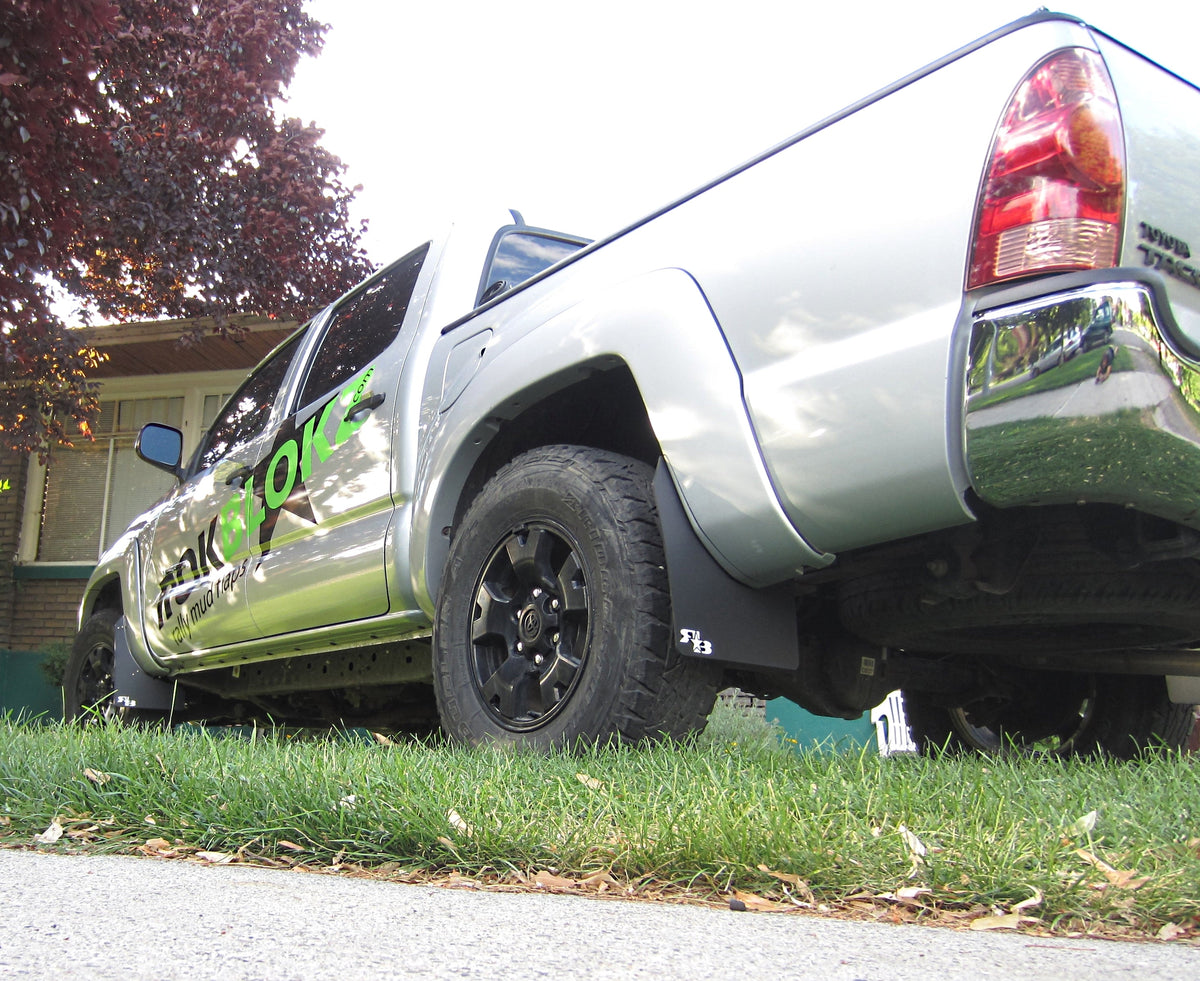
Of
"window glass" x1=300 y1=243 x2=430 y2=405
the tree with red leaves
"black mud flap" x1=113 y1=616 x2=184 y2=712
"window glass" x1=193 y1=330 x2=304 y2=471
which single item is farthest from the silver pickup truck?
the tree with red leaves

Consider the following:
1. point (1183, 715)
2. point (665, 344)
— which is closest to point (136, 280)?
point (665, 344)

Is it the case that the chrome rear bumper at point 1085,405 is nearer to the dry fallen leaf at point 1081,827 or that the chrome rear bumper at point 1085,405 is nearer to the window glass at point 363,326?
the dry fallen leaf at point 1081,827

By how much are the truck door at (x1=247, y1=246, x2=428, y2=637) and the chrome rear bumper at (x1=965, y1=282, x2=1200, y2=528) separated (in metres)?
2.31

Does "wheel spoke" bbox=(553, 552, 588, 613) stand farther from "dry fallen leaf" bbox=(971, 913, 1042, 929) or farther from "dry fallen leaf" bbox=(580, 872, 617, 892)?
"dry fallen leaf" bbox=(971, 913, 1042, 929)

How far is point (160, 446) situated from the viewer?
224 inches

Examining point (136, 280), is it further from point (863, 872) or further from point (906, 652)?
point (863, 872)

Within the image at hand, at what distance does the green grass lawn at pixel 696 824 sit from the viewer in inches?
68.4

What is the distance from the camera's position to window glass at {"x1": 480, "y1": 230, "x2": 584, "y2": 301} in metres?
4.17

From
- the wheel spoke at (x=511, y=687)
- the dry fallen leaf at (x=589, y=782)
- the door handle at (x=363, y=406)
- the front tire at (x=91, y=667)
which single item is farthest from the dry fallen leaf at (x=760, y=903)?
the front tire at (x=91, y=667)

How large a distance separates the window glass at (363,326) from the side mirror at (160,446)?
4.45ft

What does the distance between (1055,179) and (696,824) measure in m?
1.41

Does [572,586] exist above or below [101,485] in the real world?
below

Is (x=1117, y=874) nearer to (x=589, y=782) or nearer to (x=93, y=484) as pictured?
(x=589, y=782)

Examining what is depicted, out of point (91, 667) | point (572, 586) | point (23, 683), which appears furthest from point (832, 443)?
point (23, 683)
